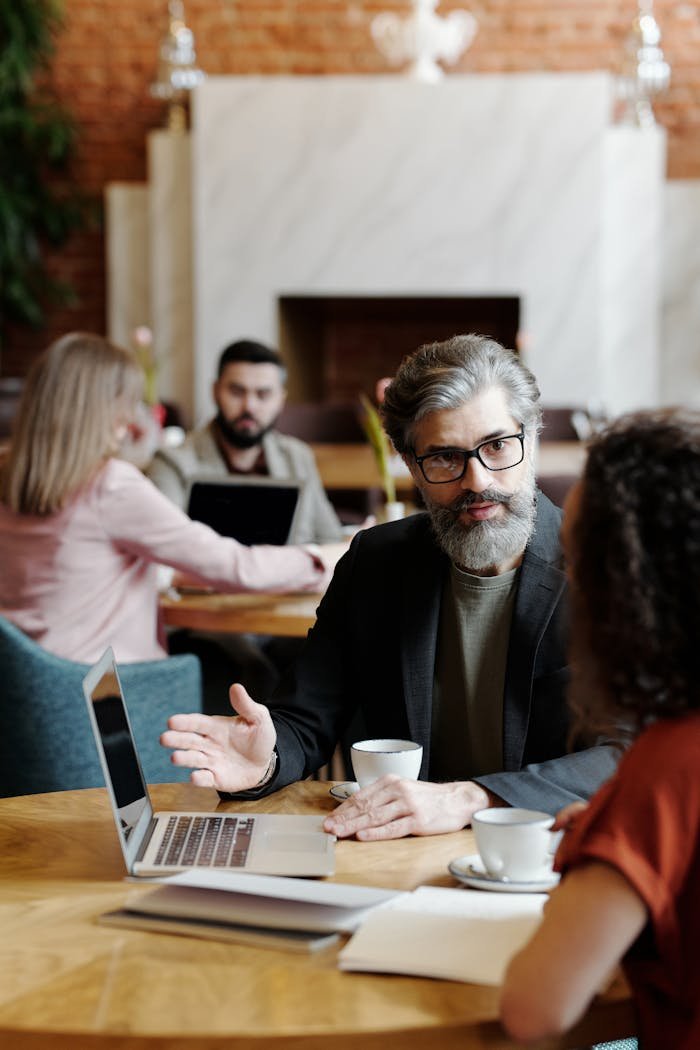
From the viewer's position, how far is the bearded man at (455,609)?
5.92 feet

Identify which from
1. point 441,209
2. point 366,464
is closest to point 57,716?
point 366,464

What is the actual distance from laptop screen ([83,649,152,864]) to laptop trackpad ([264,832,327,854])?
0.14 meters

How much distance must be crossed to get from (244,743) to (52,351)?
1.43 metres

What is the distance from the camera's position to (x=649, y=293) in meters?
7.87

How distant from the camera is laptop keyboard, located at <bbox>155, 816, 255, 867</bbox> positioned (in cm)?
139

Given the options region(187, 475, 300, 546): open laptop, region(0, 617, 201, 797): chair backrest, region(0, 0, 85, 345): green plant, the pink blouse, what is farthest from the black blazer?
region(0, 0, 85, 345): green plant

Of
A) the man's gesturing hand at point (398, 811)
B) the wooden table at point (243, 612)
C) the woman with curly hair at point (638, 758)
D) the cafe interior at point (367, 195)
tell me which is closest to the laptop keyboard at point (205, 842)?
the man's gesturing hand at point (398, 811)

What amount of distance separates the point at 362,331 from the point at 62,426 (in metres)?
6.02

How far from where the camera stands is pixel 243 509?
10.6 feet

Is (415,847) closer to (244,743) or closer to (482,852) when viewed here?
(482,852)

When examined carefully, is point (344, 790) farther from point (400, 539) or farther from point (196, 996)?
point (196, 996)

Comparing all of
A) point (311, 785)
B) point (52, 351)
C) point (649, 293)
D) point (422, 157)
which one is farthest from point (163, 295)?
point (311, 785)

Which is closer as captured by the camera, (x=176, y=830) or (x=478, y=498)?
(x=176, y=830)

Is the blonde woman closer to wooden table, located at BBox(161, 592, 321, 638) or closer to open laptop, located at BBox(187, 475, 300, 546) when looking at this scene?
wooden table, located at BBox(161, 592, 321, 638)
